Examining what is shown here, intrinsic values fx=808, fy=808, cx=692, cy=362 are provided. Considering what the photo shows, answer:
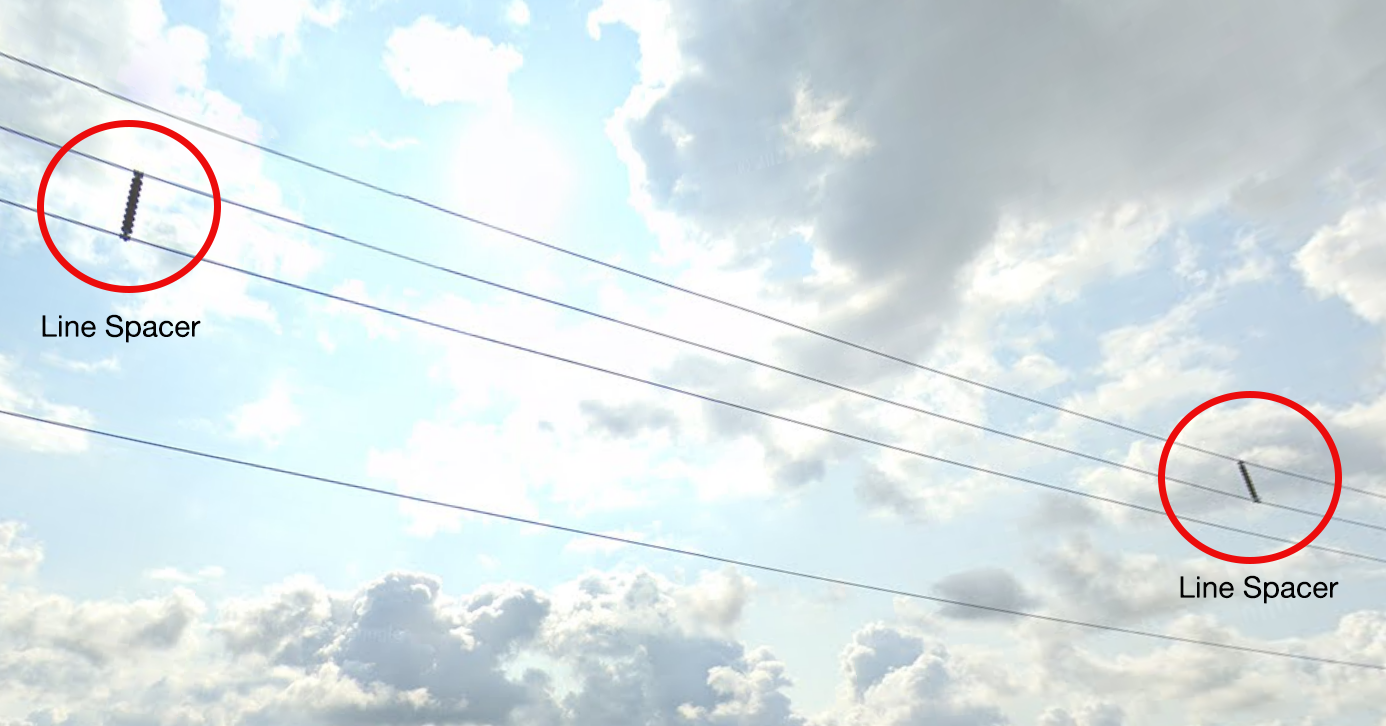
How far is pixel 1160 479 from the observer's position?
98.9 ft

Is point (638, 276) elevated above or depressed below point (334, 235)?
above

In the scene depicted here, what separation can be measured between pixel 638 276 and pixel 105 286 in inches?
570

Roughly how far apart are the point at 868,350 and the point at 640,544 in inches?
387

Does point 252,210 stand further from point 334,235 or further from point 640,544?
point 640,544

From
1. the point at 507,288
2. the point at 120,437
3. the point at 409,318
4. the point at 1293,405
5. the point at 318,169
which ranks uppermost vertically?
the point at 1293,405

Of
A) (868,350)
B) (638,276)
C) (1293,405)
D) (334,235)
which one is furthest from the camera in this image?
(1293,405)

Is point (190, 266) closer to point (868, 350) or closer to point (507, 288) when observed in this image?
point (507, 288)

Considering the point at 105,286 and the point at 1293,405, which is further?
the point at 1293,405

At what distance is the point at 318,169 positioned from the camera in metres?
20.7

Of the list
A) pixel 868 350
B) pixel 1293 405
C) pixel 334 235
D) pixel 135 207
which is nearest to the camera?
pixel 135 207

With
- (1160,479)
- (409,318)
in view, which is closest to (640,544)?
(409,318)

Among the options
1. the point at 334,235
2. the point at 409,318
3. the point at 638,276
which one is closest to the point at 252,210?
the point at 334,235

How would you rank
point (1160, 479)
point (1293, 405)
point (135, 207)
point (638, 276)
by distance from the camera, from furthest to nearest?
point (1293, 405) → point (1160, 479) → point (638, 276) → point (135, 207)

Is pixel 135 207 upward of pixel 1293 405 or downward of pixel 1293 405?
downward
